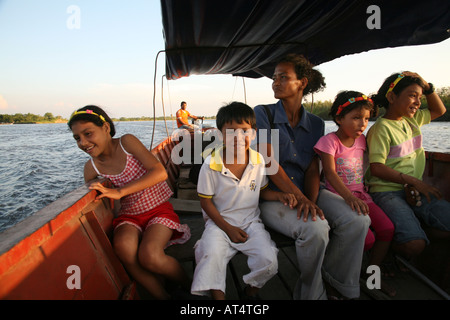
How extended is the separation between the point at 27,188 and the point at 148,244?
8.60 meters

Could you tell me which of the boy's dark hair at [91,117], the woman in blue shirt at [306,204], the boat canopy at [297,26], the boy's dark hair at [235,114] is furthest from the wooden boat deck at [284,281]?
the boat canopy at [297,26]

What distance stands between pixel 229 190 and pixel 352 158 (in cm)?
113

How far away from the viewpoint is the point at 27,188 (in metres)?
7.75

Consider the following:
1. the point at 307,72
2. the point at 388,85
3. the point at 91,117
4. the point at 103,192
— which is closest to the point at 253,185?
the point at 103,192

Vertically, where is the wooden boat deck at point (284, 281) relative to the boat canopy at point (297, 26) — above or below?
below

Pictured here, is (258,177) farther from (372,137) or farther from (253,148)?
(372,137)

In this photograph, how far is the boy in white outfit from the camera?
1503 mm

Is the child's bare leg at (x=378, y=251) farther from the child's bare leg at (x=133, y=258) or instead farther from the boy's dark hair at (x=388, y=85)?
the child's bare leg at (x=133, y=258)

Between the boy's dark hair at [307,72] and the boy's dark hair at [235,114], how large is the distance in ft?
2.47

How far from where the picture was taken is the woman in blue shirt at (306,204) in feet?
5.19

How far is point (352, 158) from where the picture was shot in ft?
6.71

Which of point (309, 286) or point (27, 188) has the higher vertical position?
point (309, 286)

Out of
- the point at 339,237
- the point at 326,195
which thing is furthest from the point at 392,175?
the point at 339,237

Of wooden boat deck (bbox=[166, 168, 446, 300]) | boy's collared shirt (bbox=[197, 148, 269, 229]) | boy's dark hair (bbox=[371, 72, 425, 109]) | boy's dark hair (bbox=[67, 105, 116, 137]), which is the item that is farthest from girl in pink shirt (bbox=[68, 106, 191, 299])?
boy's dark hair (bbox=[371, 72, 425, 109])
